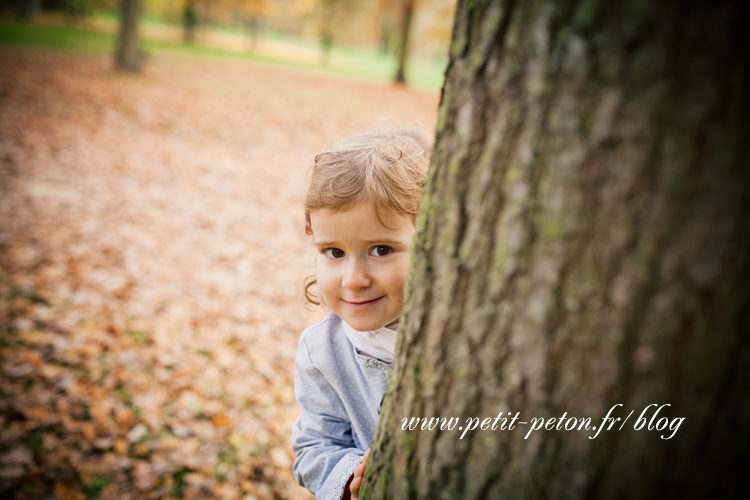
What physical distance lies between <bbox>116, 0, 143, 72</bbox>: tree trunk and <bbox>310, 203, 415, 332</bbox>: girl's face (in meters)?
17.8

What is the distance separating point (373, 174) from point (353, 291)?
0.48 m

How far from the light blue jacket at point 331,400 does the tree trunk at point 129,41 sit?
17.8 metres

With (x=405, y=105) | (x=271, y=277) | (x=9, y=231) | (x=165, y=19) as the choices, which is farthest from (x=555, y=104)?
(x=165, y=19)

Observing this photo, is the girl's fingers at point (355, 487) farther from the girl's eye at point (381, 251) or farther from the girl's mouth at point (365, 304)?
the girl's eye at point (381, 251)

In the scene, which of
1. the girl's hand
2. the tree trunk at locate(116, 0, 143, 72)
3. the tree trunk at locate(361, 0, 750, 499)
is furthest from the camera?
the tree trunk at locate(116, 0, 143, 72)

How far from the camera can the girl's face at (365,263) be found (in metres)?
1.50

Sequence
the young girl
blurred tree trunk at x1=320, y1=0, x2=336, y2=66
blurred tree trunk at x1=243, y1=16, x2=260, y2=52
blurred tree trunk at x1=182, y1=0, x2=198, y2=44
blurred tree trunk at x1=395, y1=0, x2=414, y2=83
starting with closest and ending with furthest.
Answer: the young girl → blurred tree trunk at x1=395, y1=0, x2=414, y2=83 → blurred tree trunk at x1=320, y1=0, x2=336, y2=66 → blurred tree trunk at x1=182, y1=0, x2=198, y2=44 → blurred tree trunk at x1=243, y1=16, x2=260, y2=52

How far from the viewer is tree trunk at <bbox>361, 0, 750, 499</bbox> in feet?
1.86

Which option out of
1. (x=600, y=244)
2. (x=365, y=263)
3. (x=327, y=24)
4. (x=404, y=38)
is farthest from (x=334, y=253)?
(x=327, y=24)

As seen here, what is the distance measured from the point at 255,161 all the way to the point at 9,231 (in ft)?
15.8

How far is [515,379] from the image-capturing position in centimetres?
76

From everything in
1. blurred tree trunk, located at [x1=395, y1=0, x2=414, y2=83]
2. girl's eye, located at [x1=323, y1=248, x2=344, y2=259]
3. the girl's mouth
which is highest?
blurred tree trunk, located at [x1=395, y1=0, x2=414, y2=83]

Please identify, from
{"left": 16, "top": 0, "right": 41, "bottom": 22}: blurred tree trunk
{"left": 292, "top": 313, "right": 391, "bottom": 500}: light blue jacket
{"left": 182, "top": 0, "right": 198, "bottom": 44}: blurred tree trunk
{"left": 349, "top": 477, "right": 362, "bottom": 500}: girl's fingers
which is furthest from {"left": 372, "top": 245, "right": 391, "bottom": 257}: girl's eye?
{"left": 16, "top": 0, "right": 41, "bottom": 22}: blurred tree trunk

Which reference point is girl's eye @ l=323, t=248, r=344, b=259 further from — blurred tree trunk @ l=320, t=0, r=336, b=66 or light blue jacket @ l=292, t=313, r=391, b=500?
blurred tree trunk @ l=320, t=0, r=336, b=66
